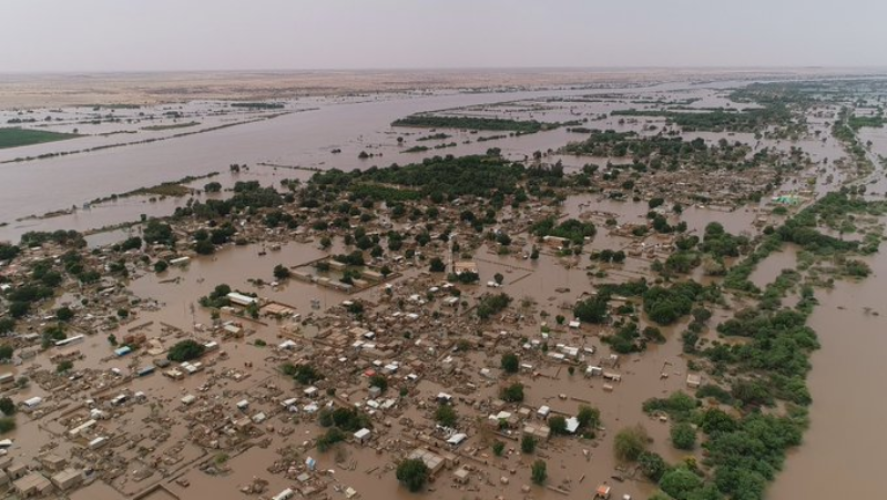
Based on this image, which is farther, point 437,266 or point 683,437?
point 437,266

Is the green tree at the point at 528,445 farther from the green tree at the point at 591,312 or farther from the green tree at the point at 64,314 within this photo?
the green tree at the point at 64,314

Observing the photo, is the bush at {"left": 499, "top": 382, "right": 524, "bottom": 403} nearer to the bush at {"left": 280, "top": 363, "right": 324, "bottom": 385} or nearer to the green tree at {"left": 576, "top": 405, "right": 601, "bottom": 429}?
the green tree at {"left": 576, "top": 405, "right": 601, "bottom": 429}

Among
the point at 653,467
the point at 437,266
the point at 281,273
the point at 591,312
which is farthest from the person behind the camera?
the point at 437,266

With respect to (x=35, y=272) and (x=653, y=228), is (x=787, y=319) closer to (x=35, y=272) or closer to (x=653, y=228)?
(x=653, y=228)

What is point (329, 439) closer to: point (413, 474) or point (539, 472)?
point (413, 474)

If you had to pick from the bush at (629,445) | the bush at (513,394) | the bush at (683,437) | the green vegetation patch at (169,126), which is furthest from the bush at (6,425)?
the green vegetation patch at (169,126)

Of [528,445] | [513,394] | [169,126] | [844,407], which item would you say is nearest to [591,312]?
[513,394]
